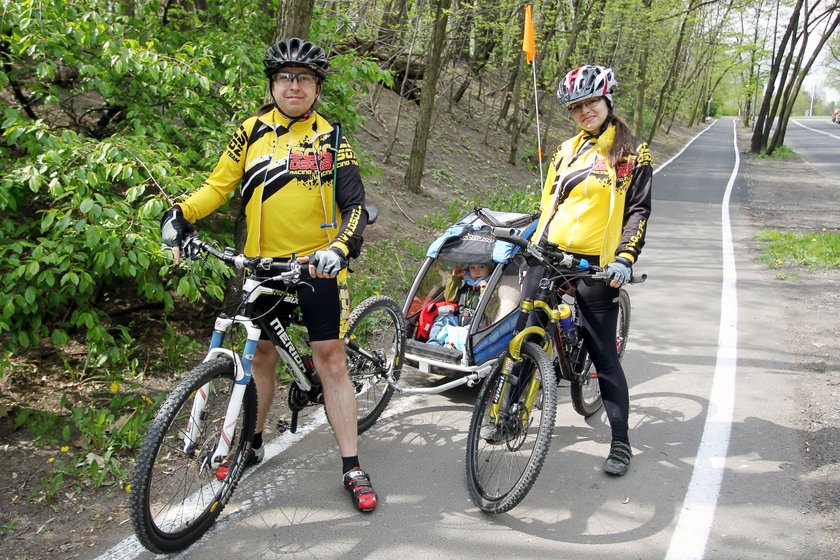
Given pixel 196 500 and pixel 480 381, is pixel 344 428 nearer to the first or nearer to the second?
pixel 196 500

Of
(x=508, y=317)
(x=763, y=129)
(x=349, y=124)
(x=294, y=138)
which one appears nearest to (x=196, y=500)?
(x=294, y=138)

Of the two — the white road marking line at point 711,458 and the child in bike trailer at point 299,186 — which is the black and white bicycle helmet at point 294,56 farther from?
the white road marking line at point 711,458

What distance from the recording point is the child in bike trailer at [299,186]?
138 inches

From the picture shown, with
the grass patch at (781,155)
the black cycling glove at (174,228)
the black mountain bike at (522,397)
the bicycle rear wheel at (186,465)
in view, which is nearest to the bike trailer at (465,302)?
the black mountain bike at (522,397)

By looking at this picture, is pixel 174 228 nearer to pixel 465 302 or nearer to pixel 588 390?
pixel 465 302

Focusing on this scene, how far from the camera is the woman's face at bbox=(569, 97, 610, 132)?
403cm

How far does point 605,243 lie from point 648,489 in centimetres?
150

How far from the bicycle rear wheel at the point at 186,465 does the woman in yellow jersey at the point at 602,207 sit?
2101mm

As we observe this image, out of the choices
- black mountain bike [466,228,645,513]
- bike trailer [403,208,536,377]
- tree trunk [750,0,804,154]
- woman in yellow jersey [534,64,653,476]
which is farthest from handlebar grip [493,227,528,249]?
tree trunk [750,0,804,154]

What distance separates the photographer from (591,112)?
405 cm

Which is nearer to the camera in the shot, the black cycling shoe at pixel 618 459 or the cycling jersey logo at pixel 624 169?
the cycling jersey logo at pixel 624 169

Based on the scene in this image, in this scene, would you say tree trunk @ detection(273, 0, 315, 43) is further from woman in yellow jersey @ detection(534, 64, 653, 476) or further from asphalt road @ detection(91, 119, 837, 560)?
asphalt road @ detection(91, 119, 837, 560)

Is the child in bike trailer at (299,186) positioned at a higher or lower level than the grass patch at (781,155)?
lower

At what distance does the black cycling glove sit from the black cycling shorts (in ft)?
1.67
